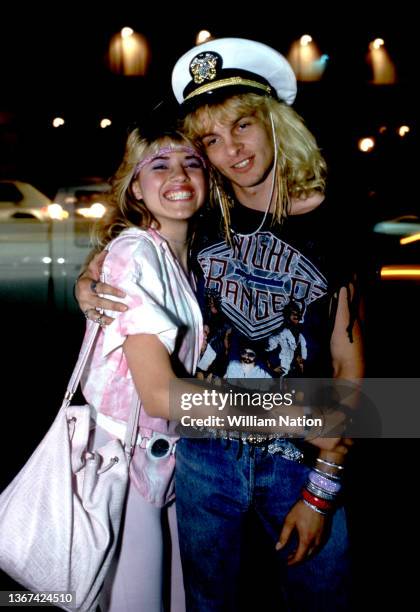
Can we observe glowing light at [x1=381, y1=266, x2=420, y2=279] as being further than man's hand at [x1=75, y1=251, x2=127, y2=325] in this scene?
Yes

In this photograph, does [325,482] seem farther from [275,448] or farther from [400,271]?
[400,271]

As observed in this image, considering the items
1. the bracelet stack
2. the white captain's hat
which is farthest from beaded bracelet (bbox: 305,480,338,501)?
the white captain's hat

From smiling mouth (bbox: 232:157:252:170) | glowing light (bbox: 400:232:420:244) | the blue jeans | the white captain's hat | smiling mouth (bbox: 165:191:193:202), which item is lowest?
the blue jeans

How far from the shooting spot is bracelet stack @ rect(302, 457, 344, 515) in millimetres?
1366

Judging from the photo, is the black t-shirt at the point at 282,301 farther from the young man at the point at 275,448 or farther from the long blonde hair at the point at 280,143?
the long blonde hair at the point at 280,143

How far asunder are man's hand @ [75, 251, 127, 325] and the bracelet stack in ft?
2.15

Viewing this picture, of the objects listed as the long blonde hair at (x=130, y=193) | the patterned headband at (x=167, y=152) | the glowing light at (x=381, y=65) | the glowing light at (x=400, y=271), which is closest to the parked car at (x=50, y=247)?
the glowing light at (x=400, y=271)

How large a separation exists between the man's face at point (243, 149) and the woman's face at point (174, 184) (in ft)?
0.28

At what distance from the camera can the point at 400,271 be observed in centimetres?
725

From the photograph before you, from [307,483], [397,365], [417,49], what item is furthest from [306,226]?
[417,49]

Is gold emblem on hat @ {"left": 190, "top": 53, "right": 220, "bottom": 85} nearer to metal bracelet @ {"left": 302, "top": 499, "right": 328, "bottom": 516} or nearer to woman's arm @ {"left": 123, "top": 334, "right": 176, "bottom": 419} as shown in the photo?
woman's arm @ {"left": 123, "top": 334, "right": 176, "bottom": 419}

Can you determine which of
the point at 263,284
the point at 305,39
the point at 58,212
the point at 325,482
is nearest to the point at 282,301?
the point at 263,284

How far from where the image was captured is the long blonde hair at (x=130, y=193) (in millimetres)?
1605

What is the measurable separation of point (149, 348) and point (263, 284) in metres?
0.36
